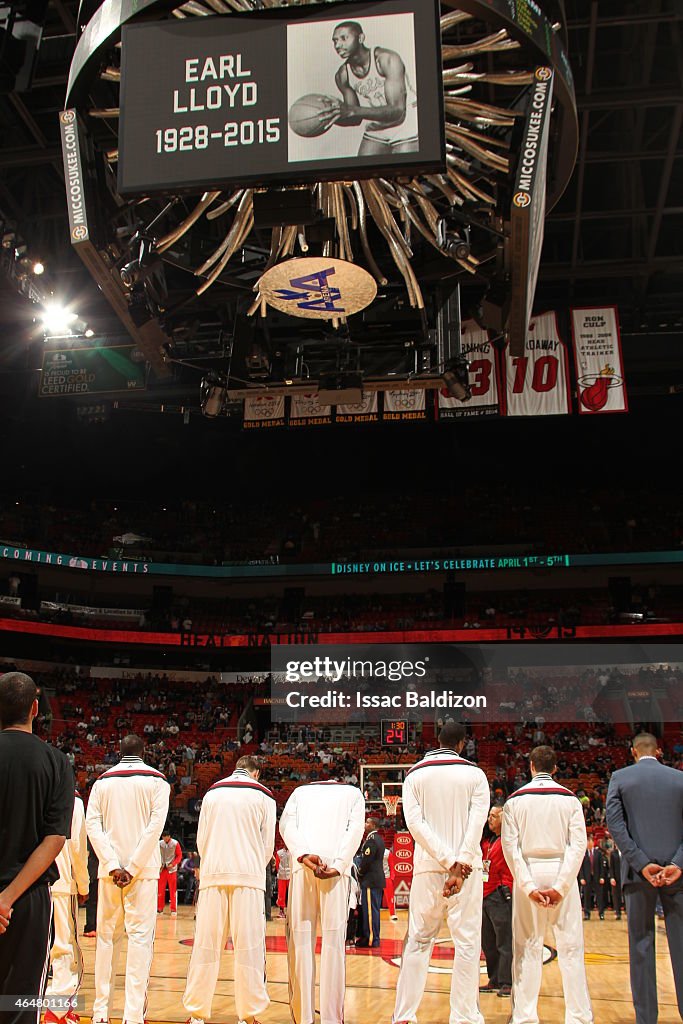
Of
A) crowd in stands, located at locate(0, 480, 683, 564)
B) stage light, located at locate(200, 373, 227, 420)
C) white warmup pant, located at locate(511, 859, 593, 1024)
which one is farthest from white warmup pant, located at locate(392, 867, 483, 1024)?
crowd in stands, located at locate(0, 480, 683, 564)

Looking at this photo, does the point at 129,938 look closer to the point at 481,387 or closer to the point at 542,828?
the point at 542,828

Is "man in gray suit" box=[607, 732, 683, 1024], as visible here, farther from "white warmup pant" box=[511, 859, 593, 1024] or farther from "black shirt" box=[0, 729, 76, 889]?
"black shirt" box=[0, 729, 76, 889]

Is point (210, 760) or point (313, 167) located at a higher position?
point (313, 167)

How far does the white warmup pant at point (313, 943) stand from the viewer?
209 inches

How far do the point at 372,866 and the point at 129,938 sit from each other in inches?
234

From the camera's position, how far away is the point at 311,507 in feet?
109

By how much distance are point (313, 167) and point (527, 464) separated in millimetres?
26657

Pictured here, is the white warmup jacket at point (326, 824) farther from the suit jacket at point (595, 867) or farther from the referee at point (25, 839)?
the suit jacket at point (595, 867)

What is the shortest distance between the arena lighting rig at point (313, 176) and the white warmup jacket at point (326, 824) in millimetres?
4060

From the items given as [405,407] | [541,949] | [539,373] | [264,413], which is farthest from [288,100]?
[264,413]

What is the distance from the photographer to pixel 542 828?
19.4 ft

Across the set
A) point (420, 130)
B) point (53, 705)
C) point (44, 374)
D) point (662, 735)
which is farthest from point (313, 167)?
point (53, 705)

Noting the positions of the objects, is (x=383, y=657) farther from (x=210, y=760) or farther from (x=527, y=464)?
(x=527, y=464)

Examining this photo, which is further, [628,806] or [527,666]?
[527,666]
